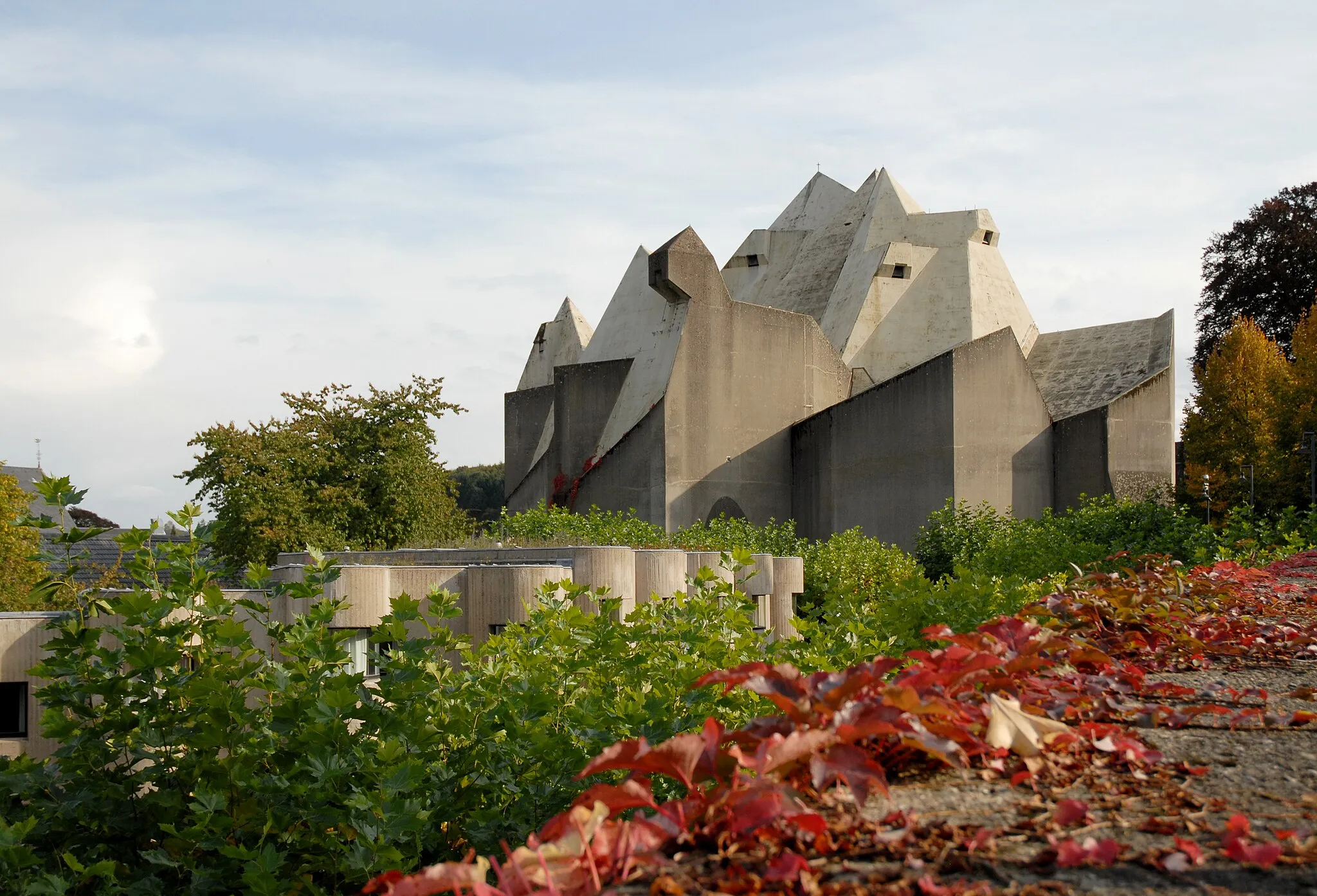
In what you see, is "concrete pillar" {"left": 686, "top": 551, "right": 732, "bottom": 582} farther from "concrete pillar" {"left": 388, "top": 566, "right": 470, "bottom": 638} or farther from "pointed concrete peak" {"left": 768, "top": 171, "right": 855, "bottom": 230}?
"pointed concrete peak" {"left": 768, "top": 171, "right": 855, "bottom": 230}

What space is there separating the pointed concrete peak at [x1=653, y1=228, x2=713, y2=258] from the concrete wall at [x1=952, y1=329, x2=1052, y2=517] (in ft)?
17.4

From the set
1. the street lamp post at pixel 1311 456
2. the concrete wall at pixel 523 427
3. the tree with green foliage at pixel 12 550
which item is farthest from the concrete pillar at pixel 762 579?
the concrete wall at pixel 523 427

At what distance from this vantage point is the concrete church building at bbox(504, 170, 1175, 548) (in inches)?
841

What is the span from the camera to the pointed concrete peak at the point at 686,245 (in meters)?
21.6

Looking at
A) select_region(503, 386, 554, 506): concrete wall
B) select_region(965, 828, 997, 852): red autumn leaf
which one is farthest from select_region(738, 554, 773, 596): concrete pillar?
select_region(503, 386, 554, 506): concrete wall

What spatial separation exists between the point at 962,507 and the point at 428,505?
10564 mm

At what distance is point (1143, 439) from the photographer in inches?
883

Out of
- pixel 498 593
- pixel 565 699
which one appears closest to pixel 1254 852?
pixel 565 699

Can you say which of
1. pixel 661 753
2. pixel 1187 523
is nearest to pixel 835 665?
pixel 661 753

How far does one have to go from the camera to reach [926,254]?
90.6ft

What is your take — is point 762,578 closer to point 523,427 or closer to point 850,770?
point 850,770

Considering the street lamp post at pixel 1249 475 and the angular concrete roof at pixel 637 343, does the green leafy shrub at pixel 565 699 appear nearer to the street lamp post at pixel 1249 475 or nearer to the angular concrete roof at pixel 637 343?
the angular concrete roof at pixel 637 343

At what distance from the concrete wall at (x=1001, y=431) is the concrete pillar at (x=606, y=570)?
11.6 metres

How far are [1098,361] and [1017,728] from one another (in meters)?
25.1
